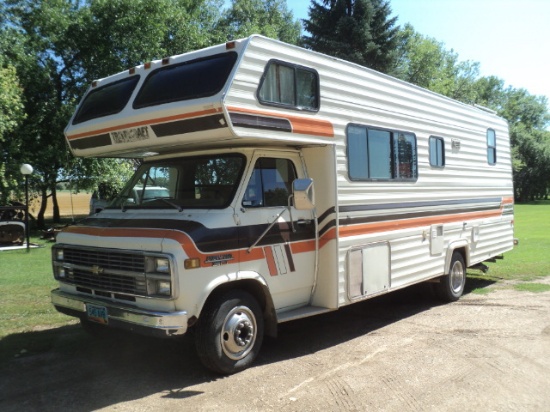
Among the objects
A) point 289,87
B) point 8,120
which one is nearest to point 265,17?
point 8,120

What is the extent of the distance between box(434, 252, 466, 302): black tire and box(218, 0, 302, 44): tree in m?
25.5

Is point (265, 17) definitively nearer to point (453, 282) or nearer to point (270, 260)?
point (453, 282)

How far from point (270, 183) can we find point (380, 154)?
194 cm

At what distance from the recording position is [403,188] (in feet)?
23.0

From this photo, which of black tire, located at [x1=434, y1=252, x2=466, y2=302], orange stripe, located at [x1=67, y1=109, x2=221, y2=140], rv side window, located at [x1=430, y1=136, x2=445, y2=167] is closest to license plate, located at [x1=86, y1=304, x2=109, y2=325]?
orange stripe, located at [x1=67, y1=109, x2=221, y2=140]

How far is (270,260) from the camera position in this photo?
207 inches

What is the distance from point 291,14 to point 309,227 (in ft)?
121

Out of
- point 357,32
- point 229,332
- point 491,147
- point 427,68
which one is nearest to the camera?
point 229,332

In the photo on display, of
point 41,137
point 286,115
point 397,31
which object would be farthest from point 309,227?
point 397,31

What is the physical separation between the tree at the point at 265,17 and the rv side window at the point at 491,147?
23667 mm

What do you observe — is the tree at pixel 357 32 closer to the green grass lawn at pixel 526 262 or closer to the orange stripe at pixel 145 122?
the green grass lawn at pixel 526 262

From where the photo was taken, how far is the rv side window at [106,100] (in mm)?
5559

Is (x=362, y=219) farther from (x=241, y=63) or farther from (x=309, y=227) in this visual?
(x=241, y=63)

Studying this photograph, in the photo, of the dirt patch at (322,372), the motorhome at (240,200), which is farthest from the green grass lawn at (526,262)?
the motorhome at (240,200)
